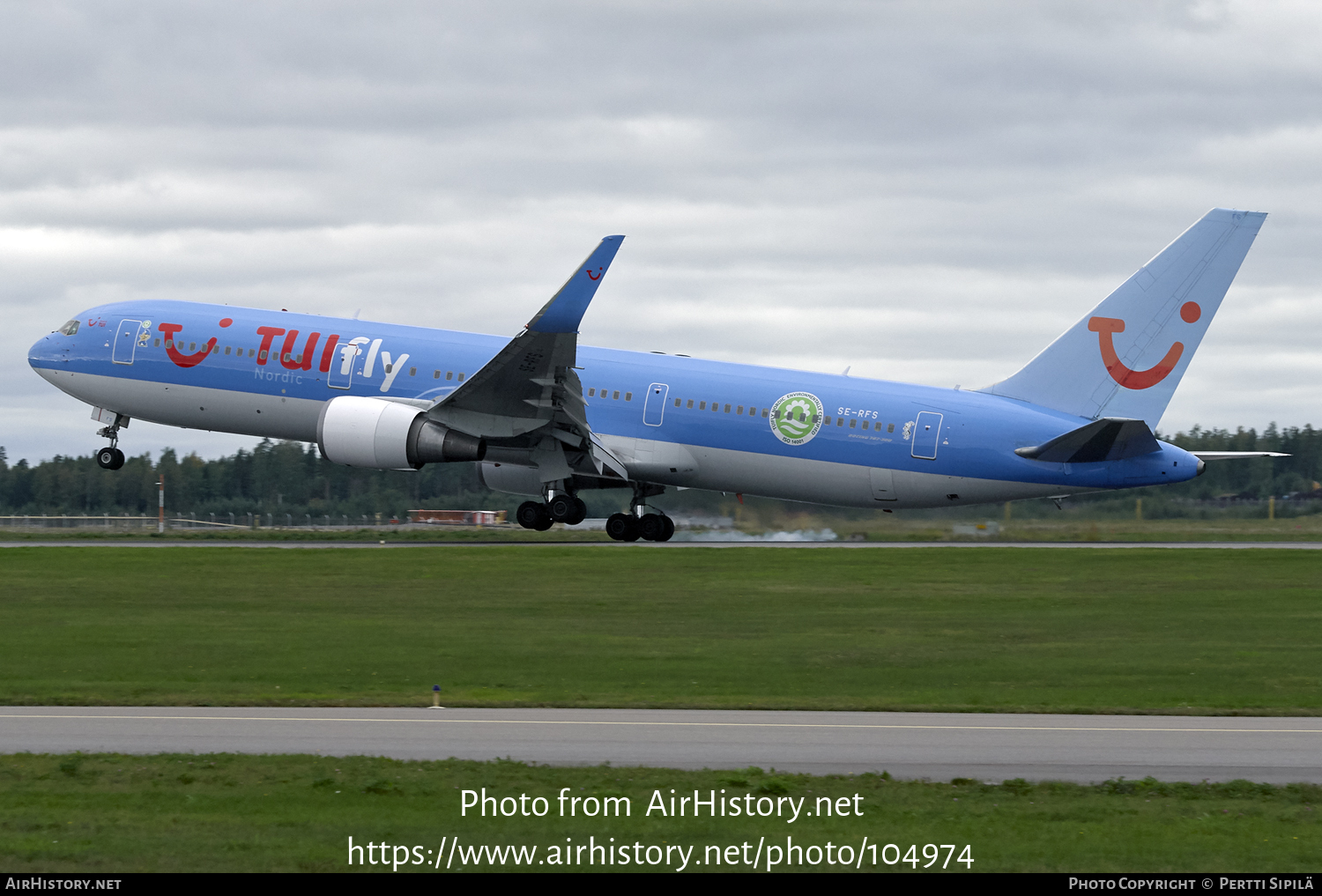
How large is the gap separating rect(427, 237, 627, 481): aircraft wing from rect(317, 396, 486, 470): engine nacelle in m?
0.45

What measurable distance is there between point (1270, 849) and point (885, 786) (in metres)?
3.39

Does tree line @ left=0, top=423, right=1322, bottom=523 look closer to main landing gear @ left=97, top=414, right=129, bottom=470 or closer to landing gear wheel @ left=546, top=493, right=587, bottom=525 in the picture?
main landing gear @ left=97, top=414, right=129, bottom=470

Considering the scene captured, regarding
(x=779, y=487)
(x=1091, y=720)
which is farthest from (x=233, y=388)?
(x=1091, y=720)

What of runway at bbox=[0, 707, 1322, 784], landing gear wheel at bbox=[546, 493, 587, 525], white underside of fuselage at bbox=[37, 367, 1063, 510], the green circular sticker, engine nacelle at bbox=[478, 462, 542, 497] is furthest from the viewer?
engine nacelle at bbox=[478, 462, 542, 497]

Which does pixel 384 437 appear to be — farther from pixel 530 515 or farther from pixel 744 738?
pixel 744 738

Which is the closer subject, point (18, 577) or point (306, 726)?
point (306, 726)

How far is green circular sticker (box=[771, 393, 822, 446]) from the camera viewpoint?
40094 mm

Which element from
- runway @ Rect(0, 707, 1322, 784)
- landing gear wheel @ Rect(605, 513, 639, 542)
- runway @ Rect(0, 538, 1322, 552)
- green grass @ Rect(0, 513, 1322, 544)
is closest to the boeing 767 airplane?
landing gear wheel @ Rect(605, 513, 639, 542)

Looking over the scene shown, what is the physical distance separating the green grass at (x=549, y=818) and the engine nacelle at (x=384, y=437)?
24.9 m

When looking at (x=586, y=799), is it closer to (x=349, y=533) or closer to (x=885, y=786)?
(x=885, y=786)

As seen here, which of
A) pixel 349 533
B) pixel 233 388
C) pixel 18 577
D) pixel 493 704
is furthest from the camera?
pixel 349 533

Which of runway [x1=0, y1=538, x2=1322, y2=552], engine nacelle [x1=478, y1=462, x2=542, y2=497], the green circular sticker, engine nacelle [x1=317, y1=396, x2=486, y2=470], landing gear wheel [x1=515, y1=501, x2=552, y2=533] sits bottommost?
runway [x1=0, y1=538, x2=1322, y2=552]

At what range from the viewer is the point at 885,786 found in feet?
43.6

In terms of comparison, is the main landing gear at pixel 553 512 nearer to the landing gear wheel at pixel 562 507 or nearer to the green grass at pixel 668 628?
the landing gear wheel at pixel 562 507
